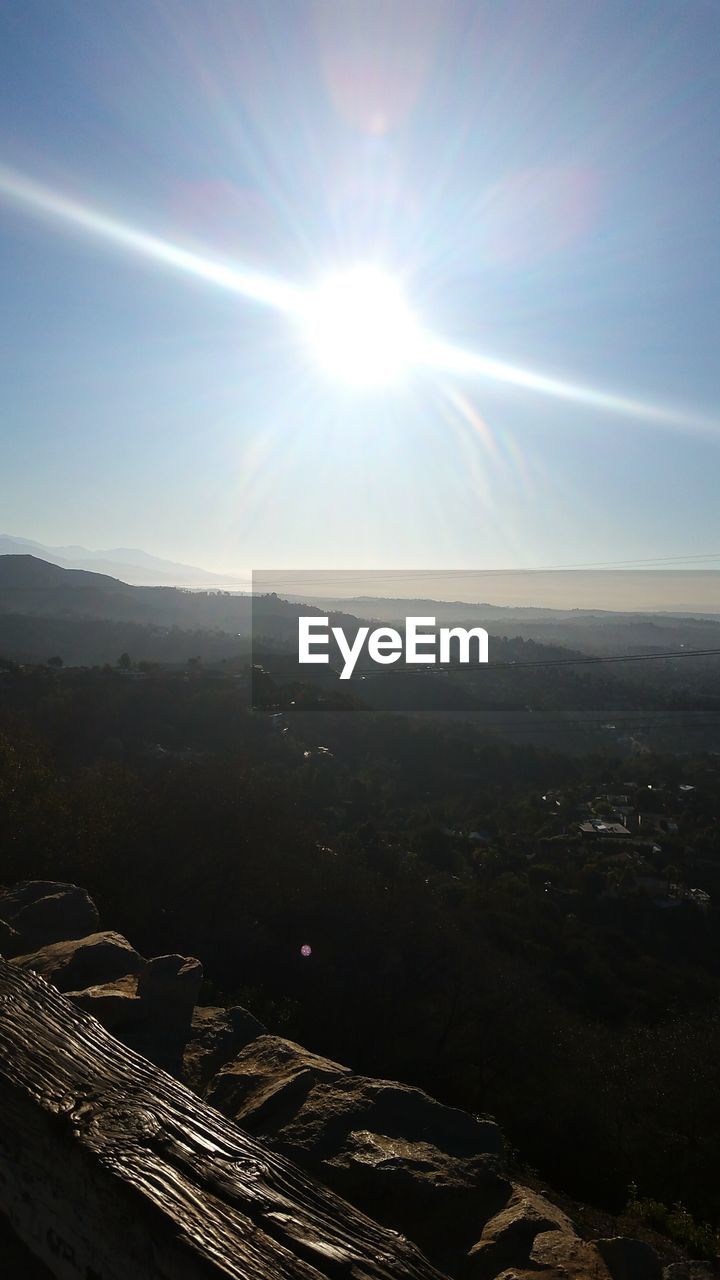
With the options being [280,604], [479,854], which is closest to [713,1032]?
[479,854]

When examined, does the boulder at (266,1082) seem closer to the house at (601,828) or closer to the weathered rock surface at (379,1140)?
the weathered rock surface at (379,1140)

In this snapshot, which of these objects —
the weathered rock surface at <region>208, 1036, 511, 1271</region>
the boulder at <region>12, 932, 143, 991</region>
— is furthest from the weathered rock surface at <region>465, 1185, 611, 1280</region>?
the boulder at <region>12, 932, 143, 991</region>

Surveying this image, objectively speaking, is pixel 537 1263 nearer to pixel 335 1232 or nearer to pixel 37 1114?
pixel 335 1232

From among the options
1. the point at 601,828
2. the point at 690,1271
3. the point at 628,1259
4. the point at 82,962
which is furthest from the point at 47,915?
the point at 601,828

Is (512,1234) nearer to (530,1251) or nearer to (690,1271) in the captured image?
(530,1251)

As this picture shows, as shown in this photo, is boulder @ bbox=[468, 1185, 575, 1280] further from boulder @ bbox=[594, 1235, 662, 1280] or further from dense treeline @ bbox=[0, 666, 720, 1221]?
dense treeline @ bbox=[0, 666, 720, 1221]
